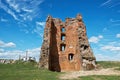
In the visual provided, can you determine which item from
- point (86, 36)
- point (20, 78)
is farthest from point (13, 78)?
point (86, 36)

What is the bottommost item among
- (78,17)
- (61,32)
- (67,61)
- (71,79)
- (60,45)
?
(71,79)

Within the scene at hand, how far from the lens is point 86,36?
1718 inches

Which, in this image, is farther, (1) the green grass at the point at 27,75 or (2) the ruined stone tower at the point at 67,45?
(2) the ruined stone tower at the point at 67,45

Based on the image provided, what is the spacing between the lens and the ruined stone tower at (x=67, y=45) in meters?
41.6

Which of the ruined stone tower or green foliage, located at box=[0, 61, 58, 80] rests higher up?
the ruined stone tower

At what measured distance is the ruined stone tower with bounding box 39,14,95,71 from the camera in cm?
4162

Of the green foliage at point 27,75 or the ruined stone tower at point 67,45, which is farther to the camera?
the ruined stone tower at point 67,45

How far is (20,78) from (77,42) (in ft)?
62.7

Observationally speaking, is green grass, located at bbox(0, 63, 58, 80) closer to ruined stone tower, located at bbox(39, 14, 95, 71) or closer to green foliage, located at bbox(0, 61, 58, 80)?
green foliage, located at bbox(0, 61, 58, 80)

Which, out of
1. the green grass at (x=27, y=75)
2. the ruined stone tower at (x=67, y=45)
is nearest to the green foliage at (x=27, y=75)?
the green grass at (x=27, y=75)

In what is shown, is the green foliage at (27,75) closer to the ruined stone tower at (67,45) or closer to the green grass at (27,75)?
the green grass at (27,75)

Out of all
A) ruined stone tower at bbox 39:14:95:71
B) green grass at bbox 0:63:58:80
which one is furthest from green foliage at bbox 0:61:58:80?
ruined stone tower at bbox 39:14:95:71

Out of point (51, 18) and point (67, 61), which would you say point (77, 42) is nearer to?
point (67, 61)

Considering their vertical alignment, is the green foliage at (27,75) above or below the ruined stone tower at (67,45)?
below
